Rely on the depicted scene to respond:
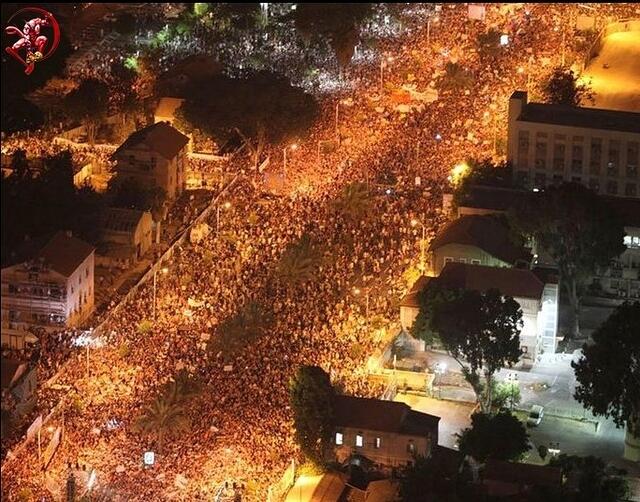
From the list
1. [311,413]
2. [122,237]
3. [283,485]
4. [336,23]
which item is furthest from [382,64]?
[283,485]

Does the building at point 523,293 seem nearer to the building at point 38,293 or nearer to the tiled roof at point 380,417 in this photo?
the tiled roof at point 380,417

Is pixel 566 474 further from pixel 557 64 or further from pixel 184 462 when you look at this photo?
pixel 557 64

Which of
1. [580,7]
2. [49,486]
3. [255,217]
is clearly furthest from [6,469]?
[580,7]

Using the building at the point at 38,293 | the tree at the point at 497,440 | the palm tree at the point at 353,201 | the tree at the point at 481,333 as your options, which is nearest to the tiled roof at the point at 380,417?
the tree at the point at 497,440

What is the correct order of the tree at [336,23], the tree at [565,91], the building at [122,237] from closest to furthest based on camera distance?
the building at [122,237] → the tree at [565,91] → the tree at [336,23]

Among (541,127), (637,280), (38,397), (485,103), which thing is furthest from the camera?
(485,103)

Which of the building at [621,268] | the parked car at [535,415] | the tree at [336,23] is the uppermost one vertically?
the tree at [336,23]

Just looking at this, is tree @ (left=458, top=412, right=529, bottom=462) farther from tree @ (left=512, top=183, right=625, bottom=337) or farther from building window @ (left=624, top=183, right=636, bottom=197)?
building window @ (left=624, top=183, right=636, bottom=197)
